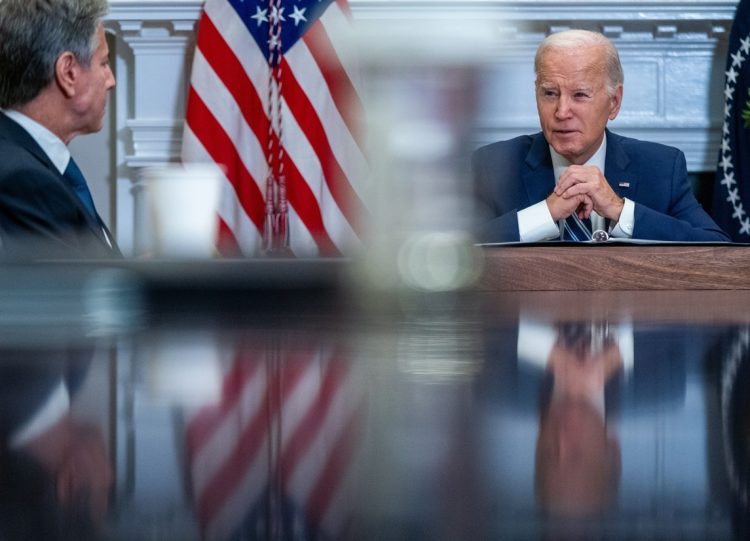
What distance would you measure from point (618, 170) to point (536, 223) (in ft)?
1.21

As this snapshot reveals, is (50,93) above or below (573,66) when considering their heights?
below

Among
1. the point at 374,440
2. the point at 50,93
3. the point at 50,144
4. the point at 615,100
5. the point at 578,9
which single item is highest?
the point at 578,9

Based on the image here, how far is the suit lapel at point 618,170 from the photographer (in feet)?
7.90

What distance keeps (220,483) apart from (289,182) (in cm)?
313

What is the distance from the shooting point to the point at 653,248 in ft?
4.08

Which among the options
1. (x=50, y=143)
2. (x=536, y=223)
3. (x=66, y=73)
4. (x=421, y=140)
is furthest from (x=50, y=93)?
(x=421, y=140)

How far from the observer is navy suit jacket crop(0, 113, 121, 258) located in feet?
4.36

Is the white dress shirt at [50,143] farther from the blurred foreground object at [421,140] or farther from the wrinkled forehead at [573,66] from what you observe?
the wrinkled forehead at [573,66]

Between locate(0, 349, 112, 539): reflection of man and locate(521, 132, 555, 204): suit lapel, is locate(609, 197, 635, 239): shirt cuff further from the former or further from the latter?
locate(0, 349, 112, 539): reflection of man

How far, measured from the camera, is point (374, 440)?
6.5 inches

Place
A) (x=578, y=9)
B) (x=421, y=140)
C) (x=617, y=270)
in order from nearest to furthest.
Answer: (x=421, y=140) < (x=617, y=270) < (x=578, y=9)

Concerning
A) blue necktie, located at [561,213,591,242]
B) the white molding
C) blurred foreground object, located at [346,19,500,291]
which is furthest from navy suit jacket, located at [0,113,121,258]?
the white molding

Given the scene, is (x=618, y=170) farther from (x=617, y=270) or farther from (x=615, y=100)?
(x=617, y=270)

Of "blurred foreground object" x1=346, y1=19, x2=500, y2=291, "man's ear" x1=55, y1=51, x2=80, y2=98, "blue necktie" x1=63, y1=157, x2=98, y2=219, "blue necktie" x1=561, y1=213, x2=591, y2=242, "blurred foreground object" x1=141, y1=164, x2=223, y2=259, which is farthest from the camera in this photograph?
"blue necktie" x1=561, y1=213, x2=591, y2=242
